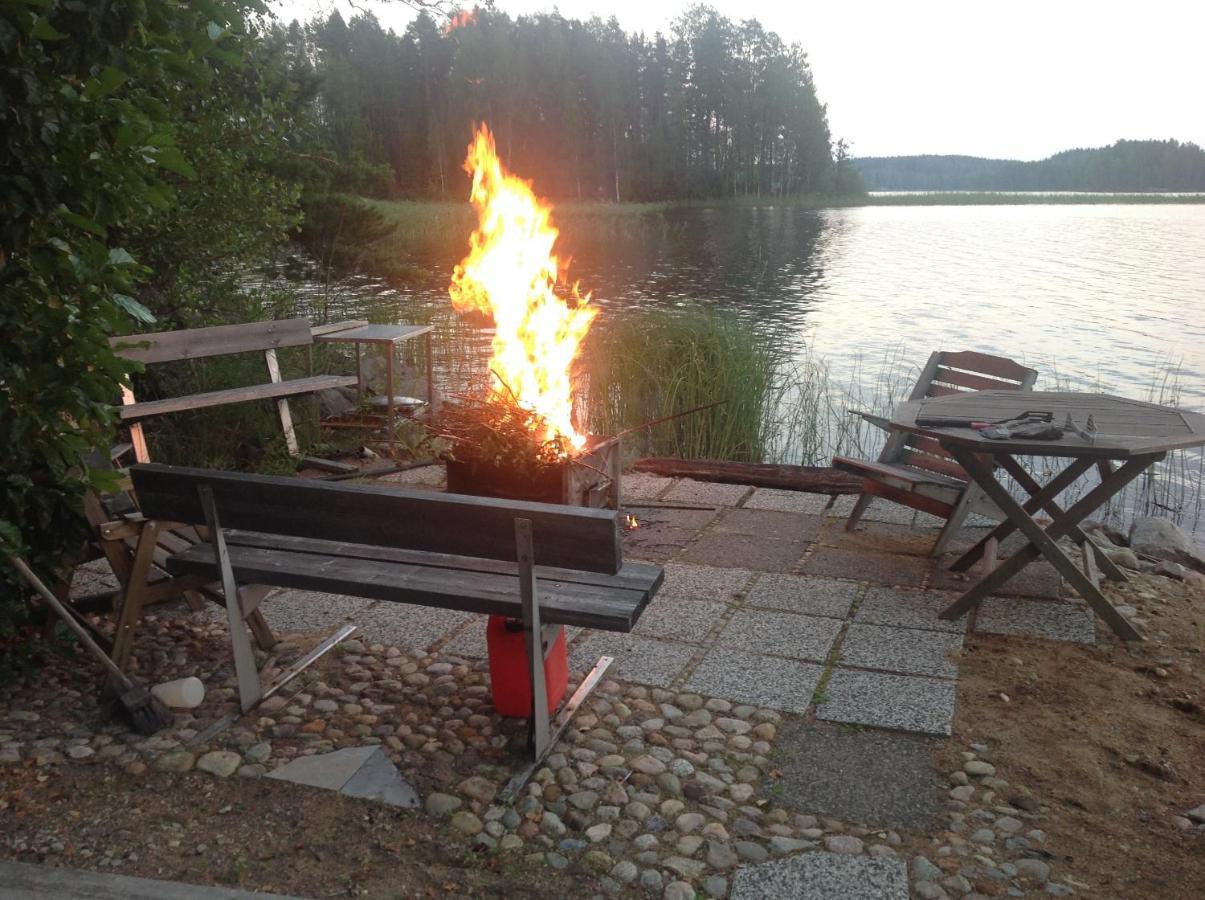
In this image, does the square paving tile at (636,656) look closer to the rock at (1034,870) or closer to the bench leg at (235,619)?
the bench leg at (235,619)

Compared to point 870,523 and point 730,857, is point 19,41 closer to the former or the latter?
point 730,857

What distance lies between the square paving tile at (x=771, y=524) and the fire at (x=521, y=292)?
0.99 metres

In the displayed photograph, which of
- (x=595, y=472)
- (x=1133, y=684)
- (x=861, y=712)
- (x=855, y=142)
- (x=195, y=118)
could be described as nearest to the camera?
(x=861, y=712)

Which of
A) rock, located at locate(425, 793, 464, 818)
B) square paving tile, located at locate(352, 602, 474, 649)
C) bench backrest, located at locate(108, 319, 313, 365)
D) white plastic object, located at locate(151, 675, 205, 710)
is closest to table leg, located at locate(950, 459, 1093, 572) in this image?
square paving tile, located at locate(352, 602, 474, 649)

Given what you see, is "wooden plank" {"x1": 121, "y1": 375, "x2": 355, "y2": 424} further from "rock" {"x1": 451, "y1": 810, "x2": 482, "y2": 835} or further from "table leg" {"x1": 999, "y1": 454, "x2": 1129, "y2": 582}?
"table leg" {"x1": 999, "y1": 454, "x2": 1129, "y2": 582}

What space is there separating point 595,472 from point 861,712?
222 centimetres

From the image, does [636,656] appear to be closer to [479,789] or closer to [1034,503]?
[479,789]

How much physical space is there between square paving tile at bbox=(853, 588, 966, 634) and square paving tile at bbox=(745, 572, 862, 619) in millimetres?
81

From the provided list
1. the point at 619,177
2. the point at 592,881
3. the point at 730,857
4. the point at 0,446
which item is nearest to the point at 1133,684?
the point at 730,857

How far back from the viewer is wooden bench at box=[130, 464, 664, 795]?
2727mm

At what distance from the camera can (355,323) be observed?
27.4ft

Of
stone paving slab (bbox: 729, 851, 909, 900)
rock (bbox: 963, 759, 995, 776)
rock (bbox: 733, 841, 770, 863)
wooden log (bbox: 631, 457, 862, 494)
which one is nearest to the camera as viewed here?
stone paving slab (bbox: 729, 851, 909, 900)

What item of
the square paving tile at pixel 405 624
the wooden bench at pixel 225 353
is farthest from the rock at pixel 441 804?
the wooden bench at pixel 225 353

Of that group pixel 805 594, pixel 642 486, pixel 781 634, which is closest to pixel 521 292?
pixel 642 486
